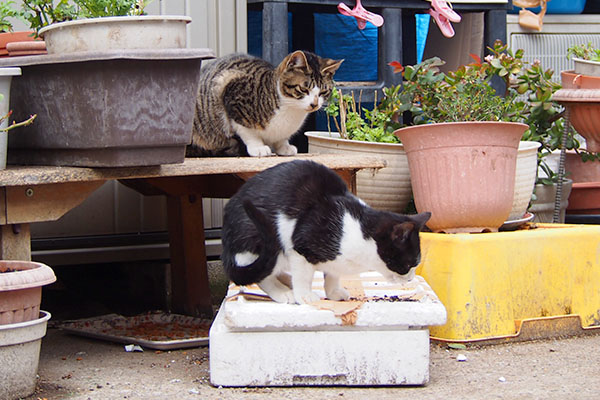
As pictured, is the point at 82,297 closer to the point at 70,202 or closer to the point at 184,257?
the point at 184,257

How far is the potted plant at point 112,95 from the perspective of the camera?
2.71 m

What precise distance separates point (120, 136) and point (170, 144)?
0.17 metres

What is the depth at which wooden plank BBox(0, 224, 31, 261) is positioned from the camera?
2799 mm

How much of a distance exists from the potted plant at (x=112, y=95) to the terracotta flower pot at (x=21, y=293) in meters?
0.45

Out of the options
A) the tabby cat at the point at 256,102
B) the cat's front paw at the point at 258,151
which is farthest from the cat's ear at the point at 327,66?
the cat's front paw at the point at 258,151

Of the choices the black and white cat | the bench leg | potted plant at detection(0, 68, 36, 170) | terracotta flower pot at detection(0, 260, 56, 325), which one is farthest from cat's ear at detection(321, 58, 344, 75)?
terracotta flower pot at detection(0, 260, 56, 325)

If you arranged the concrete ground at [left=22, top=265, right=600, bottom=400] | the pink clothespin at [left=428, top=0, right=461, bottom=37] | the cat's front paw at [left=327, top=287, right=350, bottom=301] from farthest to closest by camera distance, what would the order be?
the pink clothespin at [left=428, top=0, right=461, bottom=37] < the cat's front paw at [left=327, top=287, right=350, bottom=301] < the concrete ground at [left=22, top=265, right=600, bottom=400]

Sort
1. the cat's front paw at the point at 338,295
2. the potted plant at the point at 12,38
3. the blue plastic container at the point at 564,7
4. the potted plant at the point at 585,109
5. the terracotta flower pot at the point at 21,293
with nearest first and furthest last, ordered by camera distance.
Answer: the terracotta flower pot at the point at 21,293 < the cat's front paw at the point at 338,295 < the potted plant at the point at 12,38 < the potted plant at the point at 585,109 < the blue plastic container at the point at 564,7

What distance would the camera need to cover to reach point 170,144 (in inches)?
112

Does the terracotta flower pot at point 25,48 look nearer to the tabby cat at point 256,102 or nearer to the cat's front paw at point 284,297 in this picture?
the tabby cat at point 256,102

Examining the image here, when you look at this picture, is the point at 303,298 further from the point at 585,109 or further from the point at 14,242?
the point at 585,109

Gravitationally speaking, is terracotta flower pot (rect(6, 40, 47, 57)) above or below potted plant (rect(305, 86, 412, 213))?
above

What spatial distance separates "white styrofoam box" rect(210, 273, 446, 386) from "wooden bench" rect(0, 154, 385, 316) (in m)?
0.64

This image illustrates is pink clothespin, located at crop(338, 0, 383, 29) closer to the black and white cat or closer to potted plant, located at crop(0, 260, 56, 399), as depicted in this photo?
the black and white cat
